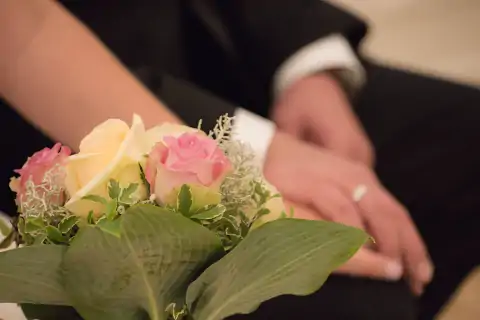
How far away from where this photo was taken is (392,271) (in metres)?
0.68

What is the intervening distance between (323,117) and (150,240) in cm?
54

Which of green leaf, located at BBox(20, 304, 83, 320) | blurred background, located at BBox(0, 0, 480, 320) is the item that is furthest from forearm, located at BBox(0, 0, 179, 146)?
blurred background, located at BBox(0, 0, 480, 320)

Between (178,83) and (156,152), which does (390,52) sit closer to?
(178,83)

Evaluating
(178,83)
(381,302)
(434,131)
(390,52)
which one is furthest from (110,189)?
(390,52)

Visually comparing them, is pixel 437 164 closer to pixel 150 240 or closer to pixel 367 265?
pixel 367 265

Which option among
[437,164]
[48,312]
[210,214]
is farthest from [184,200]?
[437,164]

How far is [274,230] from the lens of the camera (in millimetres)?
400

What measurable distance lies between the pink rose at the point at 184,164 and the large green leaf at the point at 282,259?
4cm

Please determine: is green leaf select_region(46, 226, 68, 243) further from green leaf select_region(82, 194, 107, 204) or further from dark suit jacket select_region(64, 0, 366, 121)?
dark suit jacket select_region(64, 0, 366, 121)

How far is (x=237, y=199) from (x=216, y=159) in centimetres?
4

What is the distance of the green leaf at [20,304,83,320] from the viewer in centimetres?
44

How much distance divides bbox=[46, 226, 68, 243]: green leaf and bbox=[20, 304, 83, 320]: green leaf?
2.5 inches

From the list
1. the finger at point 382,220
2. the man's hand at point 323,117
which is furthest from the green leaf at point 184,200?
the man's hand at point 323,117

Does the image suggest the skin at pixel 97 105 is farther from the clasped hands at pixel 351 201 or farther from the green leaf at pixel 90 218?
the green leaf at pixel 90 218
